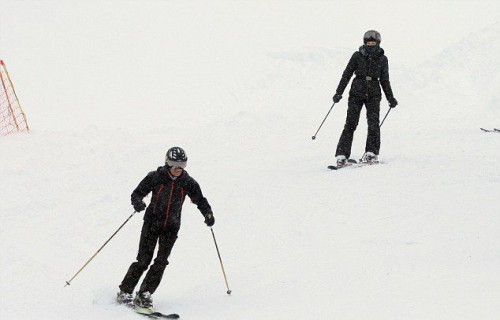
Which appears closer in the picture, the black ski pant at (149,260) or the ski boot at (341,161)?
the black ski pant at (149,260)

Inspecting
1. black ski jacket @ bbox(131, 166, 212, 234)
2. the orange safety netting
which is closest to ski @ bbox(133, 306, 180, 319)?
black ski jacket @ bbox(131, 166, 212, 234)

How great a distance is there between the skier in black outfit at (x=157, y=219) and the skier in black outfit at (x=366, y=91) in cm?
461

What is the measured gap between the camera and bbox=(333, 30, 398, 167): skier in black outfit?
10.9 m

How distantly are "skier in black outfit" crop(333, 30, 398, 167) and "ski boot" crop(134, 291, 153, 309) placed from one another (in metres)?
5.21

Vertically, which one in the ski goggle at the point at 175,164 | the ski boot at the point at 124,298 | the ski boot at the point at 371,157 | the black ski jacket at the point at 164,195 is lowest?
the ski boot at the point at 371,157

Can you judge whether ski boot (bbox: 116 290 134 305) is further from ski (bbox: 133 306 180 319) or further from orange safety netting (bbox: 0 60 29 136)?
orange safety netting (bbox: 0 60 29 136)

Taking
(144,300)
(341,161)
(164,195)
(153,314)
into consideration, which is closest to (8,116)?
(341,161)

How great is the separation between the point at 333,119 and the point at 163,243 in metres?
14.6

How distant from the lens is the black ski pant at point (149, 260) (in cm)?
685

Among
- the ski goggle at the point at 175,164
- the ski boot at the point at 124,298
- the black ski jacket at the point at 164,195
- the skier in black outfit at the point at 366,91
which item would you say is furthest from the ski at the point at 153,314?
the skier in black outfit at the point at 366,91

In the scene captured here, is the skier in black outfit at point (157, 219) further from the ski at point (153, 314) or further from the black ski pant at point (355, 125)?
the black ski pant at point (355, 125)

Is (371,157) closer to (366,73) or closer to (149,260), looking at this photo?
(366,73)

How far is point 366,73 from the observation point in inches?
431

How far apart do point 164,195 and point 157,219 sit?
0.26 meters
